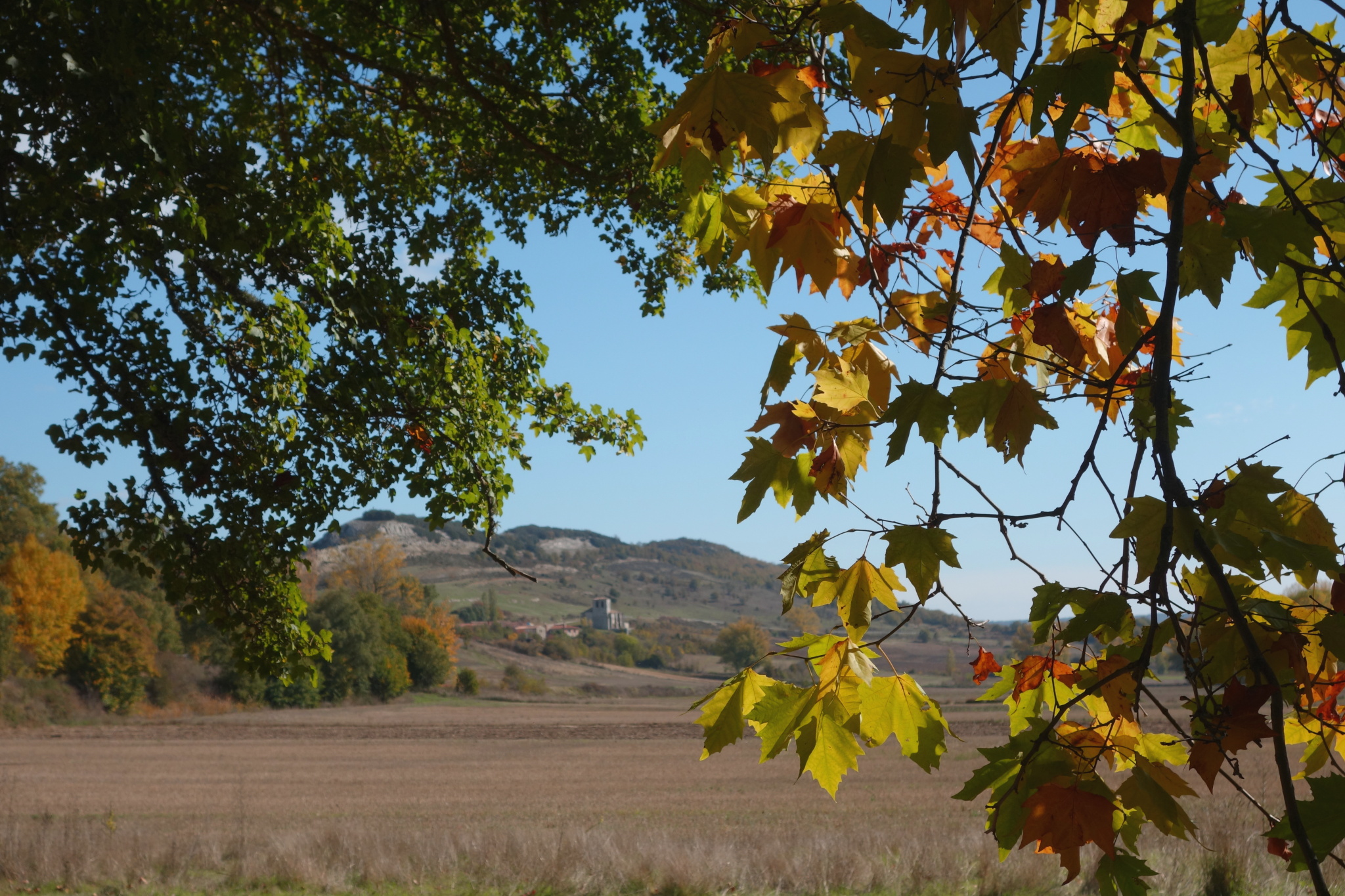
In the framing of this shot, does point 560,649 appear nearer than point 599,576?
Yes

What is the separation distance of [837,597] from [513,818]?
18.1 metres

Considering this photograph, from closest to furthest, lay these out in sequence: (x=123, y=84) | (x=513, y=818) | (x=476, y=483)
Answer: (x=123, y=84) < (x=476, y=483) < (x=513, y=818)

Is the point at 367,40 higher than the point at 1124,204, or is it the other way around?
the point at 367,40

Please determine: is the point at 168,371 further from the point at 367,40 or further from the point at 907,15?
the point at 907,15

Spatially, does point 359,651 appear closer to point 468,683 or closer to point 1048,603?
point 468,683

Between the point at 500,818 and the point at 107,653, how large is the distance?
38467 mm

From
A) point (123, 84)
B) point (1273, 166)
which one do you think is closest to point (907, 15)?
point (1273, 166)

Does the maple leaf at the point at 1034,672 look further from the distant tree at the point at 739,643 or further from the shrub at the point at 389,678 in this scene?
the shrub at the point at 389,678

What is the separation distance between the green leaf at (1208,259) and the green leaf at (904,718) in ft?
2.18

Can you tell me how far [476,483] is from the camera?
534 centimetres

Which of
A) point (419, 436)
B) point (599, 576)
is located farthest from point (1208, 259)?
point (599, 576)

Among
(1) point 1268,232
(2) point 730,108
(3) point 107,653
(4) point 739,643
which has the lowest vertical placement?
(4) point 739,643

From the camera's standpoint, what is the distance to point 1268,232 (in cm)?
107

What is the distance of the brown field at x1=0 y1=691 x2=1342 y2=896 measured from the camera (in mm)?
8680
